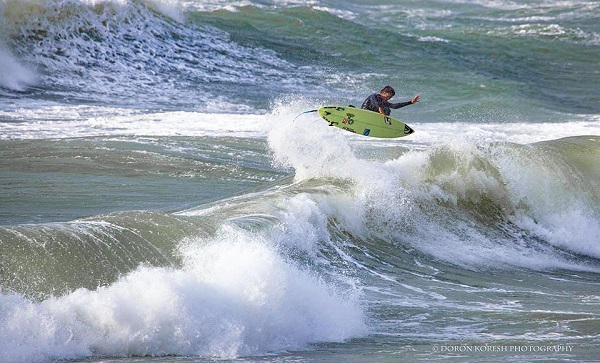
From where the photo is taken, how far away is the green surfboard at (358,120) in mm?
15359

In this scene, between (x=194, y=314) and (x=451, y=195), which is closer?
(x=194, y=314)

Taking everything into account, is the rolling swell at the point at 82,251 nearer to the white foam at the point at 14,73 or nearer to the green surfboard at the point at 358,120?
the green surfboard at the point at 358,120

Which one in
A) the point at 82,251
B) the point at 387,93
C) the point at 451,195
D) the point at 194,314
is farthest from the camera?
the point at 451,195

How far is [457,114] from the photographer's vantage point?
26266 millimetres

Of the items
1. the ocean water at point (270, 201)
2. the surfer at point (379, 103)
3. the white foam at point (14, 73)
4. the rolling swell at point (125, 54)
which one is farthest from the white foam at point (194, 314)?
the white foam at point (14, 73)

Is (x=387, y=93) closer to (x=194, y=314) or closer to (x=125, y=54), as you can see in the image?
(x=194, y=314)

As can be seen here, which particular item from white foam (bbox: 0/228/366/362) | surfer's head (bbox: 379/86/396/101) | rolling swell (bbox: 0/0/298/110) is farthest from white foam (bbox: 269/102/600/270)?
rolling swell (bbox: 0/0/298/110)

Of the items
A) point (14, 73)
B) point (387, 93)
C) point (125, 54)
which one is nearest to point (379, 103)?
point (387, 93)

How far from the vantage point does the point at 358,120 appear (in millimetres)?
15500

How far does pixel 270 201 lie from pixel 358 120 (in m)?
3.24

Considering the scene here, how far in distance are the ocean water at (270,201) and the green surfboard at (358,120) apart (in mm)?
324

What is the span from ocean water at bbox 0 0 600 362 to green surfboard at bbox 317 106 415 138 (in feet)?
1.06

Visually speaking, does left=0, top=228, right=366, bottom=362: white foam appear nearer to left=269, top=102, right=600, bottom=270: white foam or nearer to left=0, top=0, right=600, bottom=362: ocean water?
left=0, top=0, right=600, bottom=362: ocean water

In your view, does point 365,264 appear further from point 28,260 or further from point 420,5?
point 420,5
